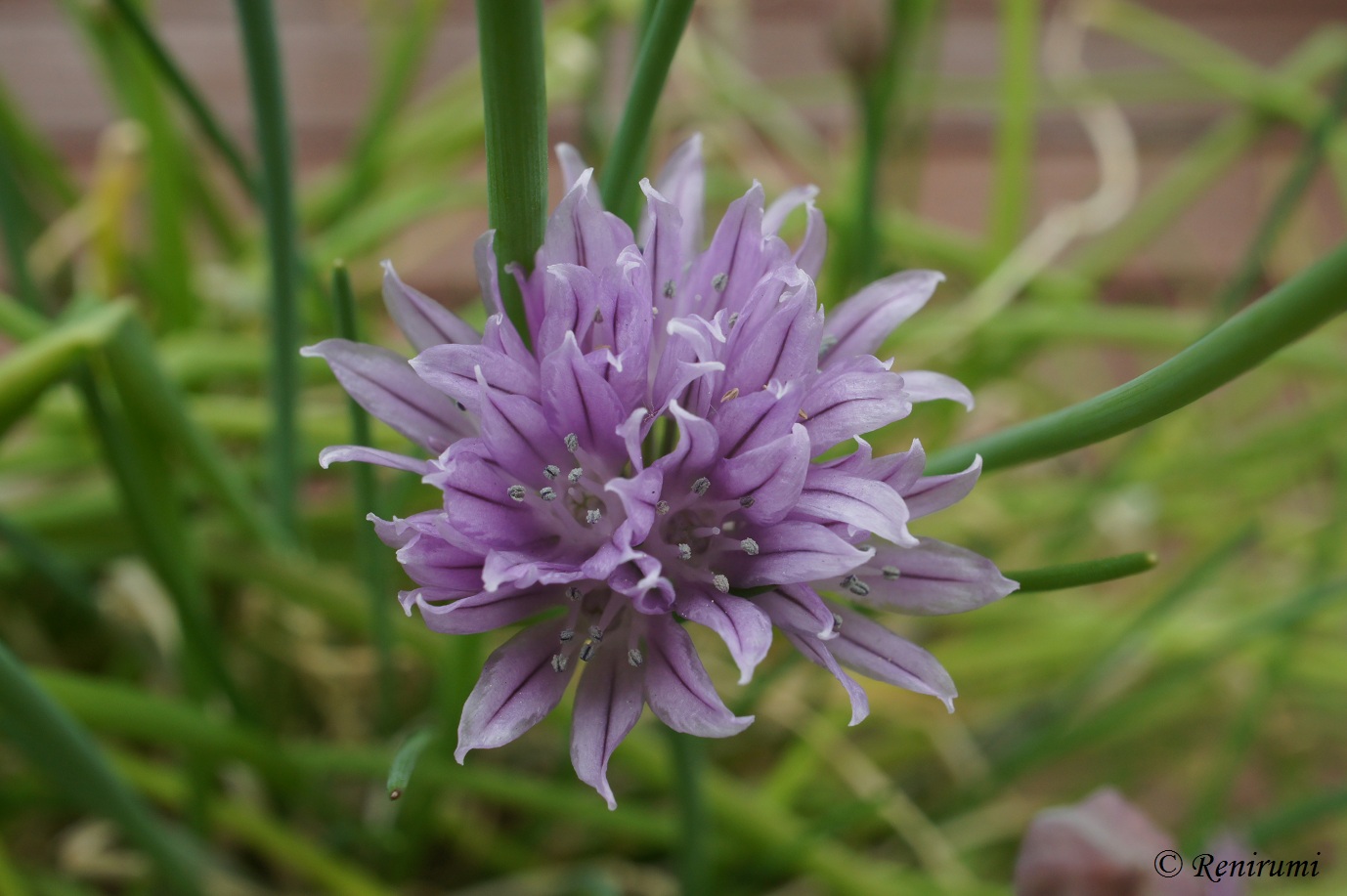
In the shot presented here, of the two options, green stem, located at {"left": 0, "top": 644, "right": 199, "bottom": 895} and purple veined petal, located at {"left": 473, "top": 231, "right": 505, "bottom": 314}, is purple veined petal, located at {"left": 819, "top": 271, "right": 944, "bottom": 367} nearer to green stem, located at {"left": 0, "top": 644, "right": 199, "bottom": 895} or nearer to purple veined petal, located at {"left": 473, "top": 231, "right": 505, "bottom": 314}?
purple veined petal, located at {"left": 473, "top": 231, "right": 505, "bottom": 314}

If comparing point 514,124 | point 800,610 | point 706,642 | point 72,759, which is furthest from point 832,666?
point 706,642

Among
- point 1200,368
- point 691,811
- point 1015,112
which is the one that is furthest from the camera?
point 1015,112

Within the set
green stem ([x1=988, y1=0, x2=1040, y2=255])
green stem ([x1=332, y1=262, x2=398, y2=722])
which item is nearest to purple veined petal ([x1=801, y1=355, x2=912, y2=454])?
green stem ([x1=332, y1=262, x2=398, y2=722])

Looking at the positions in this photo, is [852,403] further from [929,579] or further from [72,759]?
[72,759]

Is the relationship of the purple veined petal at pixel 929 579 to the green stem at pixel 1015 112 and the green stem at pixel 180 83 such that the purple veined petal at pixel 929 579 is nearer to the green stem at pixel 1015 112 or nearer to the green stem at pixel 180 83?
the green stem at pixel 180 83

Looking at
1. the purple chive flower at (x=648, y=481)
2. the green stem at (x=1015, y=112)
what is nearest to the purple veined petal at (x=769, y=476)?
the purple chive flower at (x=648, y=481)
